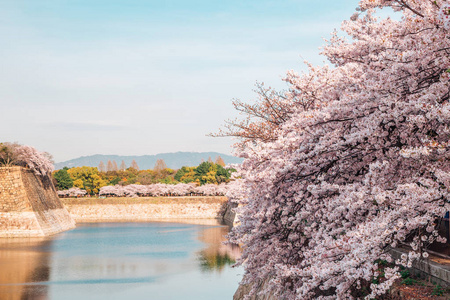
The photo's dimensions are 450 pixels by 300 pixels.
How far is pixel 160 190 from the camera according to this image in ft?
274

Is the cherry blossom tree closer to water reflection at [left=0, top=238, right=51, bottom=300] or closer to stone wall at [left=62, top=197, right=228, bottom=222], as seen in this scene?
water reflection at [left=0, top=238, right=51, bottom=300]

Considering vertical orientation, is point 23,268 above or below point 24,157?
below

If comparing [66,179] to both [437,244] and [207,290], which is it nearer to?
[207,290]

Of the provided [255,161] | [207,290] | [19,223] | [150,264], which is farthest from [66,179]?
[255,161]

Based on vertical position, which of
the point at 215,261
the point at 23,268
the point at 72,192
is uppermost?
the point at 72,192

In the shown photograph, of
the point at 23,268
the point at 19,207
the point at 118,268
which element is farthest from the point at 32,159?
the point at 118,268

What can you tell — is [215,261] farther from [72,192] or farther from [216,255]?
[72,192]

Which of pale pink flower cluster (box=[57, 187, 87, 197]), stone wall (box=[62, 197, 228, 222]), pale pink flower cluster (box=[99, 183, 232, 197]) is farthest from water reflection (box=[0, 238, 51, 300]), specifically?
pale pink flower cluster (box=[99, 183, 232, 197])

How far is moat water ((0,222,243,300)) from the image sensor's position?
20.7 m

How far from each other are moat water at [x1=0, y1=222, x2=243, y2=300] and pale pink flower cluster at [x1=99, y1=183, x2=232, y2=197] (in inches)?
1530

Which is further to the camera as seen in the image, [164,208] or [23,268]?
[164,208]

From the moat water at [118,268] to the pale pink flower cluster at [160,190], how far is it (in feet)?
127

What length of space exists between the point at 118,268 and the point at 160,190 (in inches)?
2245

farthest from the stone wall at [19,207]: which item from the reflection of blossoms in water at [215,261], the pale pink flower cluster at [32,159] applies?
the reflection of blossoms in water at [215,261]
